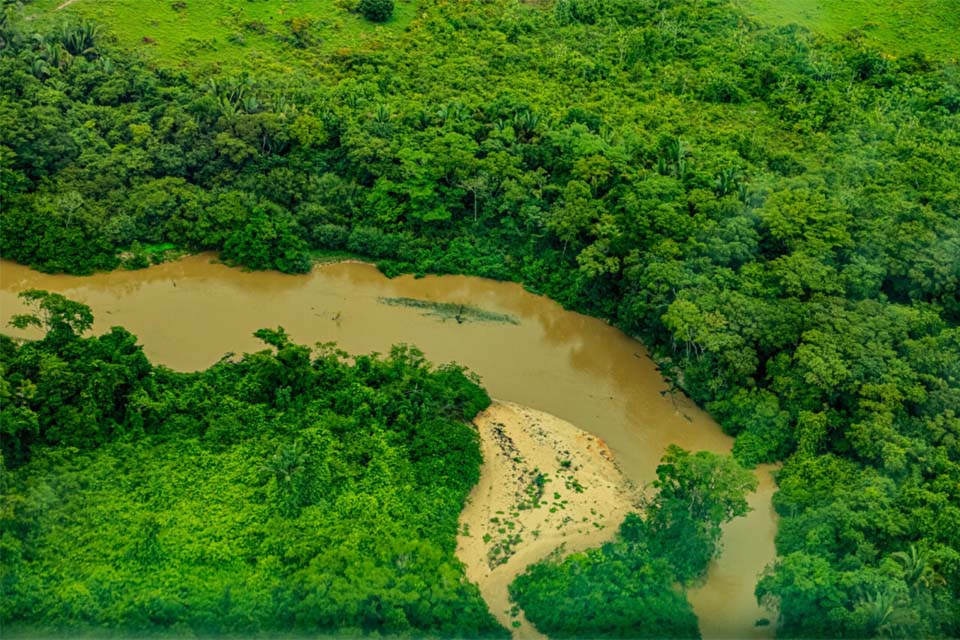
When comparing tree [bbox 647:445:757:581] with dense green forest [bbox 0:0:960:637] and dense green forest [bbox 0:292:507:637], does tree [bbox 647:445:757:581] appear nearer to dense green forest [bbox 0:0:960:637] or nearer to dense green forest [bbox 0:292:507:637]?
dense green forest [bbox 0:0:960:637]

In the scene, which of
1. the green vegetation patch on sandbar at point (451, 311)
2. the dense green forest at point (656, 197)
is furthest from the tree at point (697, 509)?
the green vegetation patch on sandbar at point (451, 311)

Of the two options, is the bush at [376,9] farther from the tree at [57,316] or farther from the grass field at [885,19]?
the tree at [57,316]

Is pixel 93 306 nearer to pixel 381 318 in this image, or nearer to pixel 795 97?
pixel 381 318

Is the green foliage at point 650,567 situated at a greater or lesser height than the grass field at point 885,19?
lesser

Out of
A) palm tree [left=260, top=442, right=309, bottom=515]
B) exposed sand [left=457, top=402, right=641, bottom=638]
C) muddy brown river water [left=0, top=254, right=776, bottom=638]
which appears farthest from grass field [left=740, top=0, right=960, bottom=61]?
palm tree [left=260, top=442, right=309, bottom=515]

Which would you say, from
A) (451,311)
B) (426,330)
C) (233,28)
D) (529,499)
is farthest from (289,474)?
(233,28)
